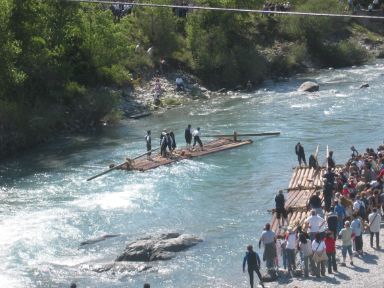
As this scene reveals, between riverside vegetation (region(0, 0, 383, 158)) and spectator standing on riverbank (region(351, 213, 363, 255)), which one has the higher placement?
riverside vegetation (region(0, 0, 383, 158))

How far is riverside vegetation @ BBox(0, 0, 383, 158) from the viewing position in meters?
44.8

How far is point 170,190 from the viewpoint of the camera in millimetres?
33906

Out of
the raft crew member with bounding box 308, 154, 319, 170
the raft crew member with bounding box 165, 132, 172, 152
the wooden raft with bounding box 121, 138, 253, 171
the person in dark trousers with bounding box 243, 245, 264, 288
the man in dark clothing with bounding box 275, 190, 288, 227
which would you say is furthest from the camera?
the raft crew member with bounding box 165, 132, 172, 152

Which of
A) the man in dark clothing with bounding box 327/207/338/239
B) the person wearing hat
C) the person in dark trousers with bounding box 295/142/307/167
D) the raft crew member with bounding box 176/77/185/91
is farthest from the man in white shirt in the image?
the raft crew member with bounding box 176/77/185/91

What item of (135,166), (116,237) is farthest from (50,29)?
(116,237)

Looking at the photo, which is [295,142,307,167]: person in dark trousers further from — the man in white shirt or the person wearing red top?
the person wearing red top

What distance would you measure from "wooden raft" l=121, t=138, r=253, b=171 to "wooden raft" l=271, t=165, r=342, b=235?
5.97 m

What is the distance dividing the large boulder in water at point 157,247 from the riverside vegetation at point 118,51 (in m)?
17.3

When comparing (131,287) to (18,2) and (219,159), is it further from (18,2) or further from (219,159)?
→ (18,2)

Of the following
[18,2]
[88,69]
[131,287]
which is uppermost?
[18,2]

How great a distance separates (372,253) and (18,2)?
92.4ft

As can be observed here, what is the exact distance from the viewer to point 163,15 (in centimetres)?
6047

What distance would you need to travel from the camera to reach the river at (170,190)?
2580 cm

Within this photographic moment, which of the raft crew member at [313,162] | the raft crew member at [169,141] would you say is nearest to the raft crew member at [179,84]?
the raft crew member at [169,141]
